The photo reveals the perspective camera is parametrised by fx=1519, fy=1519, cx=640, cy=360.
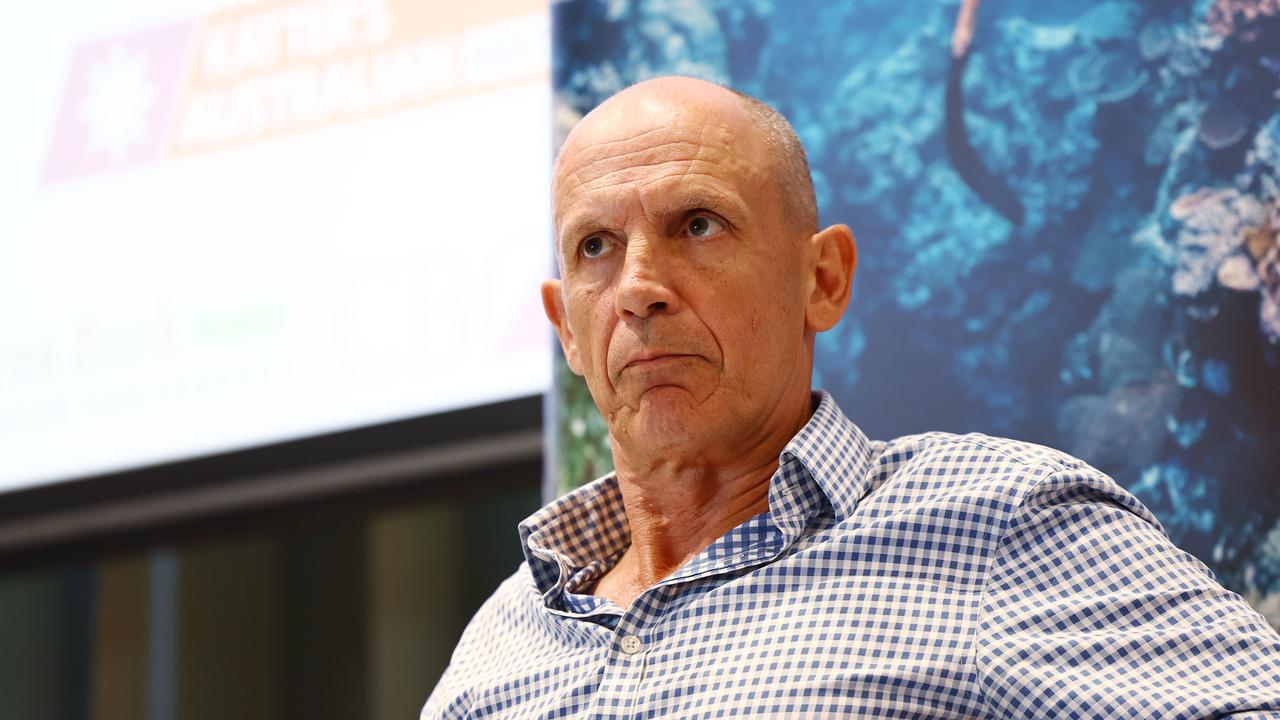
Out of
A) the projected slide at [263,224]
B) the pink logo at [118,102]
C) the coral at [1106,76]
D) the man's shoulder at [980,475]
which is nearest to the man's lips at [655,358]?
the man's shoulder at [980,475]

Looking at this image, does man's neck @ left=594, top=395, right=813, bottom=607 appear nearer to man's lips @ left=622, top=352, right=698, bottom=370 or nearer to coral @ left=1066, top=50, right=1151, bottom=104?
man's lips @ left=622, top=352, right=698, bottom=370

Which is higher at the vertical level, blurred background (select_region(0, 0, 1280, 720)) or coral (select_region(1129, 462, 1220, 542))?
blurred background (select_region(0, 0, 1280, 720))

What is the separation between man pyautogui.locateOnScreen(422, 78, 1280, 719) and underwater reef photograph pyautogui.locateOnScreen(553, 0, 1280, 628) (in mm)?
256

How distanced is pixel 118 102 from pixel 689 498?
191 cm

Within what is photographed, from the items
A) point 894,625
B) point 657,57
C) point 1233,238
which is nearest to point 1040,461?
point 894,625

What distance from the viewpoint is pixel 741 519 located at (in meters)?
1.66

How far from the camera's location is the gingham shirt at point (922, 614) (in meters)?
1.27

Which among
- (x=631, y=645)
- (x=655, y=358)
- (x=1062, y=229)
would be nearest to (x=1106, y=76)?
(x=1062, y=229)

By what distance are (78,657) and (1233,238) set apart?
12.4ft

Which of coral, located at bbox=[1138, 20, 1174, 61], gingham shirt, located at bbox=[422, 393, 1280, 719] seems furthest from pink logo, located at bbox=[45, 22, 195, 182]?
coral, located at bbox=[1138, 20, 1174, 61]

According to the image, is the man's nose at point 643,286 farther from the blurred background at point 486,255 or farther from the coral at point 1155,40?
the coral at point 1155,40

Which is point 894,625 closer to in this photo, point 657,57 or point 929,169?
point 929,169

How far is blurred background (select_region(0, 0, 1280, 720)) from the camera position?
1.80 metres

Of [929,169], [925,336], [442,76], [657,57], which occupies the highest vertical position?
[442,76]
